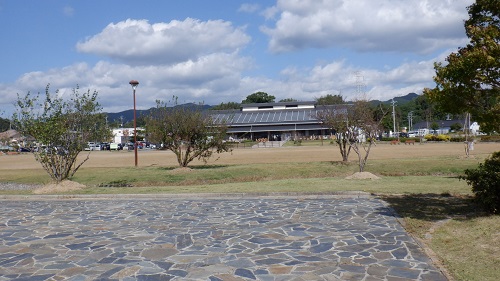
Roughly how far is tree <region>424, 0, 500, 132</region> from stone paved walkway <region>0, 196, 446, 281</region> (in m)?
2.55

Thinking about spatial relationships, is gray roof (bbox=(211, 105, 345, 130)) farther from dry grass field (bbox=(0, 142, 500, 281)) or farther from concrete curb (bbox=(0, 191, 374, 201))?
concrete curb (bbox=(0, 191, 374, 201))

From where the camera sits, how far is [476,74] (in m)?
7.59

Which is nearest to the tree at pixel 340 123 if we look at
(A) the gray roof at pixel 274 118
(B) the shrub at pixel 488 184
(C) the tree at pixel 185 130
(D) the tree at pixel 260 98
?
(C) the tree at pixel 185 130

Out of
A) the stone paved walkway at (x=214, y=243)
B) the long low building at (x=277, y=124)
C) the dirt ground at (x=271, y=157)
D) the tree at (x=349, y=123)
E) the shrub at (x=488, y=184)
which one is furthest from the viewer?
the long low building at (x=277, y=124)

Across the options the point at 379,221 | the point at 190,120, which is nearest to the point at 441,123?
the point at 190,120

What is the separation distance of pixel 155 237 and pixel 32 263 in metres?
2.16

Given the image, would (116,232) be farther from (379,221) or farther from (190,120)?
(190,120)

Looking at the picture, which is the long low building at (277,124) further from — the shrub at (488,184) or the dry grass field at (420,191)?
the shrub at (488,184)

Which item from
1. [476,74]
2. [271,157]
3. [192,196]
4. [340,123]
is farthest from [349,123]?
[476,74]

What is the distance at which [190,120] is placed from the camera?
85.1ft

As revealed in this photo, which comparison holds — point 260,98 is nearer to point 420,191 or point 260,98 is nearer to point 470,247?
point 420,191

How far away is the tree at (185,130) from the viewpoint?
85.5 ft

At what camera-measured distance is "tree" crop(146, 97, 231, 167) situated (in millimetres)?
26062

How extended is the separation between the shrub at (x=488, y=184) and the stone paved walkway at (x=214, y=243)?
1781 mm
